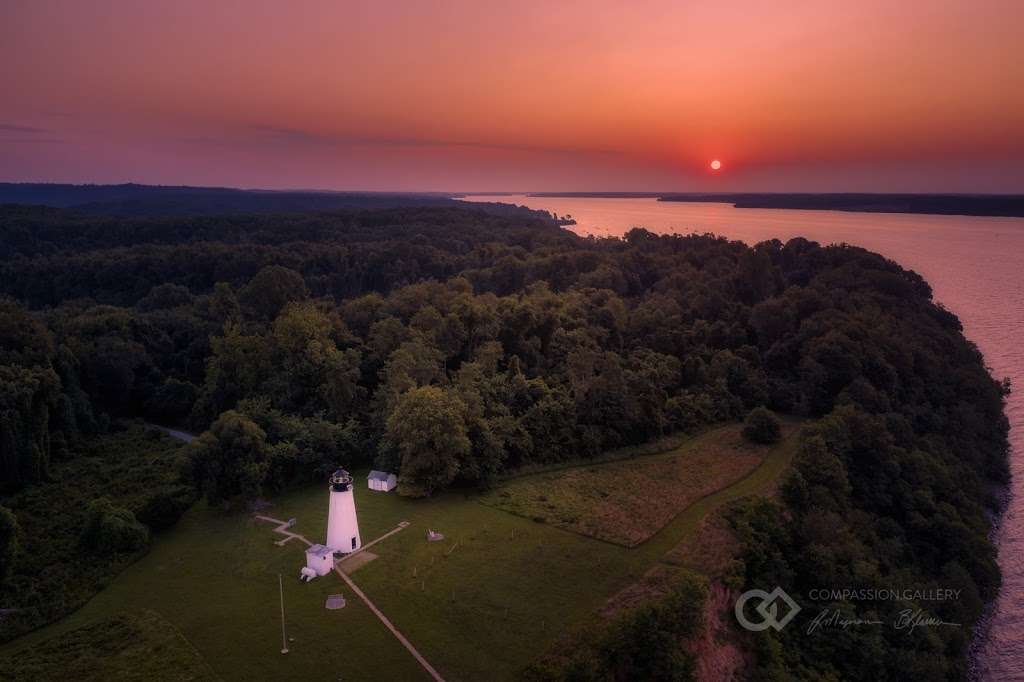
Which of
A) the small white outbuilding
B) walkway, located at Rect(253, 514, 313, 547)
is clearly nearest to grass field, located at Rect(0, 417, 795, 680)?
walkway, located at Rect(253, 514, 313, 547)

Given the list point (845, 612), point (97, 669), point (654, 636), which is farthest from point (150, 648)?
point (845, 612)

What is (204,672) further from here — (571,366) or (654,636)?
(571,366)

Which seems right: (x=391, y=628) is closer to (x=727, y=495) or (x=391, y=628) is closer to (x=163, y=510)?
(x=163, y=510)

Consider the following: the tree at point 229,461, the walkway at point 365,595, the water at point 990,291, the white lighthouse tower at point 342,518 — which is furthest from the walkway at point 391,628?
the water at point 990,291

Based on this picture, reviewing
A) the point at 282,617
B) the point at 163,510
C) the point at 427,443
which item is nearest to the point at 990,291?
the point at 427,443

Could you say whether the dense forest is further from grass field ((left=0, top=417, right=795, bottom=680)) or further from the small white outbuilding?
the small white outbuilding
